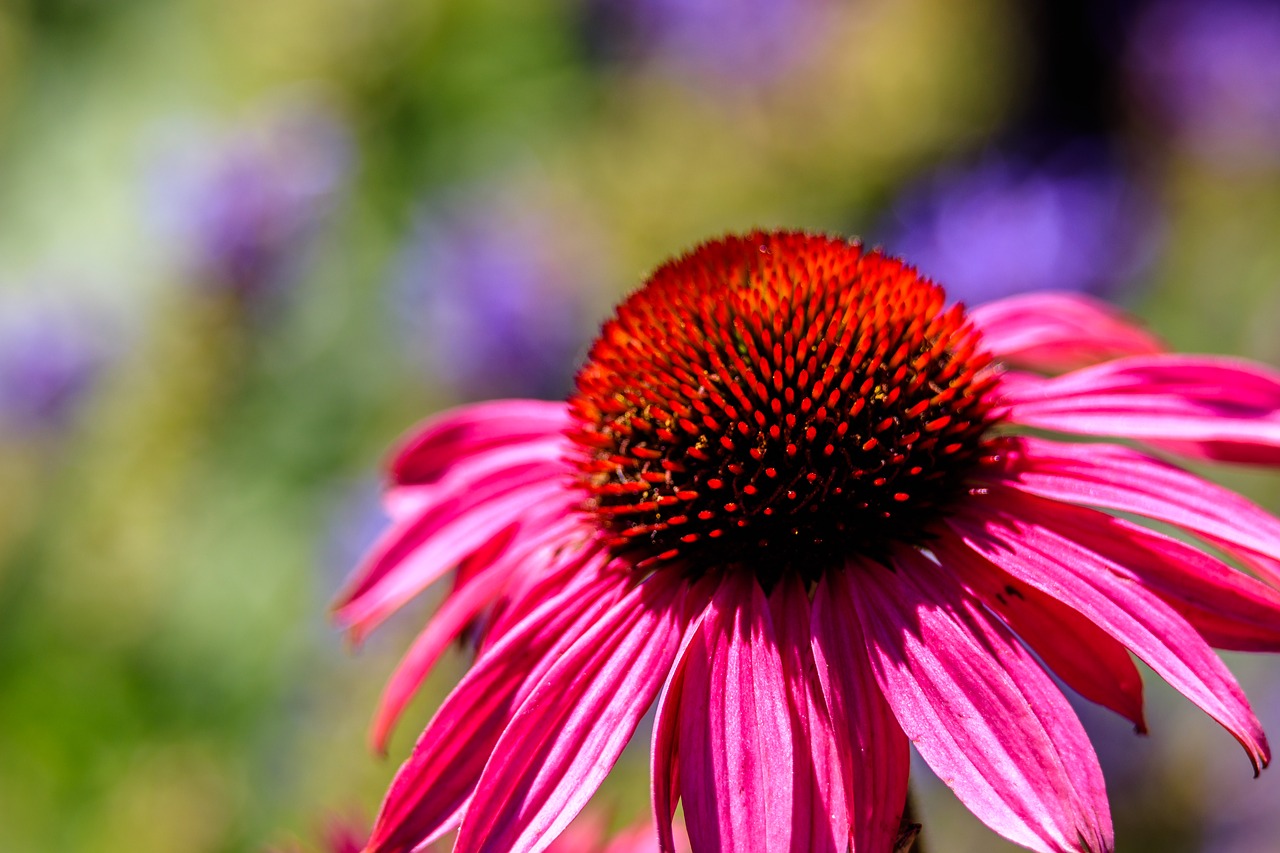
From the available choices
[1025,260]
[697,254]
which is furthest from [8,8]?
[697,254]

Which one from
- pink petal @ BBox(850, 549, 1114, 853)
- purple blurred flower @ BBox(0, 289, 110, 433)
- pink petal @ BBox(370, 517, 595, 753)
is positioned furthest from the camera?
purple blurred flower @ BBox(0, 289, 110, 433)

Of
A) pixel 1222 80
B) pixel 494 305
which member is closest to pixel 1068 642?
pixel 494 305

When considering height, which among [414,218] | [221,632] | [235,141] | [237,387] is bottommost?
[221,632]

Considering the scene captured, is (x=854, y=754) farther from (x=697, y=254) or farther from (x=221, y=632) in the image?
(x=221, y=632)

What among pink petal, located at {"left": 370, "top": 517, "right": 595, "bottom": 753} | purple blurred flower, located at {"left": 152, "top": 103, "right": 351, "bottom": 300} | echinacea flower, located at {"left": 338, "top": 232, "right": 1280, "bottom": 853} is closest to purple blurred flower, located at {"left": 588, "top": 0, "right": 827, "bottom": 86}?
purple blurred flower, located at {"left": 152, "top": 103, "right": 351, "bottom": 300}

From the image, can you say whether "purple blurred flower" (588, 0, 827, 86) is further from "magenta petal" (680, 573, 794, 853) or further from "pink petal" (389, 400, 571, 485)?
"magenta petal" (680, 573, 794, 853)

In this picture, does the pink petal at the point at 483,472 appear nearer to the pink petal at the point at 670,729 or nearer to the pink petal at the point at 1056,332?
the pink petal at the point at 670,729

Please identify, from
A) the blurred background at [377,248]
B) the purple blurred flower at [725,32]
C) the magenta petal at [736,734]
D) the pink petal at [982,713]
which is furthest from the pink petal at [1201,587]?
the purple blurred flower at [725,32]
